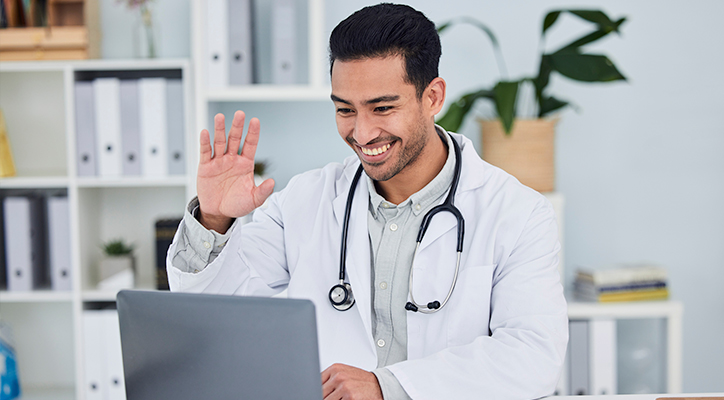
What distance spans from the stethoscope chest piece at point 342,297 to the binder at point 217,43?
1131 millimetres

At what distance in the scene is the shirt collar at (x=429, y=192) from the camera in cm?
137

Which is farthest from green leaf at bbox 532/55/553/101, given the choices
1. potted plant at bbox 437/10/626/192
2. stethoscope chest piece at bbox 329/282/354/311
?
stethoscope chest piece at bbox 329/282/354/311

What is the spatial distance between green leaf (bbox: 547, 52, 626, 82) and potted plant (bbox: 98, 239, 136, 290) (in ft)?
5.68

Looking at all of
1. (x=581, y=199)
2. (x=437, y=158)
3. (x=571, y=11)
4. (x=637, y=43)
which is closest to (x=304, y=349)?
(x=437, y=158)

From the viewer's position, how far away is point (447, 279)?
4.19 ft

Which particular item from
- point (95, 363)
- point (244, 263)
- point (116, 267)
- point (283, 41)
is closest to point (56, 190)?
point (116, 267)

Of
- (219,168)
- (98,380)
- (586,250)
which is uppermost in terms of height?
(219,168)

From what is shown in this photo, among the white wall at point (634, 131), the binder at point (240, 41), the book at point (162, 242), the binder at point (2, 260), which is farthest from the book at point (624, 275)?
the binder at point (2, 260)

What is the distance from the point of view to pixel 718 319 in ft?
8.17

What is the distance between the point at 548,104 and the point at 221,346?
1731 mm

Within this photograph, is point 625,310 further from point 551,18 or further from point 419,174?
point 419,174

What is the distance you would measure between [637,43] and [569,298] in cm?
106

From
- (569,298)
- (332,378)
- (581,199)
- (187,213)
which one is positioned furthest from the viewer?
(581,199)

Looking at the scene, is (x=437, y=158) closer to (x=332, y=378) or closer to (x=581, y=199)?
(x=332, y=378)
